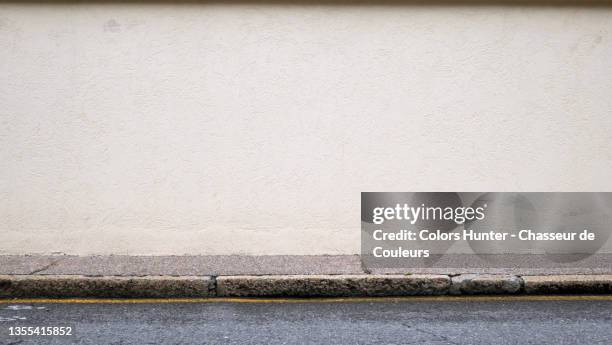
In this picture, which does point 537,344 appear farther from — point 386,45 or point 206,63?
point 206,63

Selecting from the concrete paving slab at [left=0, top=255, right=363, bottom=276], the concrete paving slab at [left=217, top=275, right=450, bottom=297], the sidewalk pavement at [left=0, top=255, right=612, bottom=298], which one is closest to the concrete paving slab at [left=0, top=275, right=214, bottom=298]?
the sidewalk pavement at [left=0, top=255, right=612, bottom=298]

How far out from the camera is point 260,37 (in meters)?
6.69

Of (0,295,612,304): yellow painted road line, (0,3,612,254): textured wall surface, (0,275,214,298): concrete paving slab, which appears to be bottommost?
(0,295,612,304): yellow painted road line

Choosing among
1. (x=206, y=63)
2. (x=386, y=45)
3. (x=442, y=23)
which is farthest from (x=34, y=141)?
(x=442, y=23)

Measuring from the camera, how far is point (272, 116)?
6754 mm

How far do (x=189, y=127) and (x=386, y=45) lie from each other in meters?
2.32

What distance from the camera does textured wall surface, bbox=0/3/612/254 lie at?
6648mm
